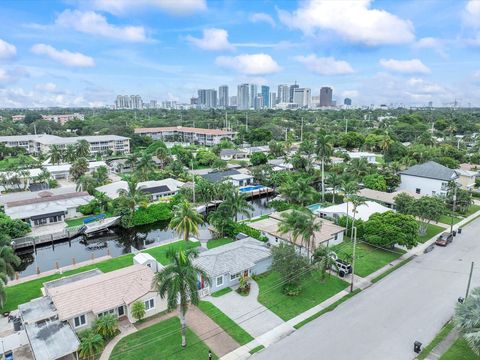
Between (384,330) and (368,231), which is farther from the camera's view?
(368,231)

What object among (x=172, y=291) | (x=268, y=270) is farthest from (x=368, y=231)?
(x=172, y=291)

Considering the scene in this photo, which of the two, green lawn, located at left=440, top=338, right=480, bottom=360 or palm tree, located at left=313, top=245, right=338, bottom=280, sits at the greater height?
palm tree, located at left=313, top=245, right=338, bottom=280

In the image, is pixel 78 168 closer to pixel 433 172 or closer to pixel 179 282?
pixel 179 282

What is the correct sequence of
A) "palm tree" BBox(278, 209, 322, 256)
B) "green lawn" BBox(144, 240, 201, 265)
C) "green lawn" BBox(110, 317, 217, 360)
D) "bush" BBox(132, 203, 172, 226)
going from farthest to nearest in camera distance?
1. "bush" BBox(132, 203, 172, 226)
2. "green lawn" BBox(144, 240, 201, 265)
3. "palm tree" BBox(278, 209, 322, 256)
4. "green lawn" BBox(110, 317, 217, 360)

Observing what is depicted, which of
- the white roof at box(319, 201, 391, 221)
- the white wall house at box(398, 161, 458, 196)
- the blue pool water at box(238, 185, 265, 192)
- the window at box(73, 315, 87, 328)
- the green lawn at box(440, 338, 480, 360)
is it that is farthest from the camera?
the blue pool water at box(238, 185, 265, 192)

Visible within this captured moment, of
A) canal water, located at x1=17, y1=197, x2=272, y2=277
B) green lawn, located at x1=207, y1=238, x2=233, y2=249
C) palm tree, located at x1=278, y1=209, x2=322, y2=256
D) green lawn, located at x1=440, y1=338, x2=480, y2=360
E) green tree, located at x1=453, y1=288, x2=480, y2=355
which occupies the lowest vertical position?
canal water, located at x1=17, y1=197, x2=272, y2=277

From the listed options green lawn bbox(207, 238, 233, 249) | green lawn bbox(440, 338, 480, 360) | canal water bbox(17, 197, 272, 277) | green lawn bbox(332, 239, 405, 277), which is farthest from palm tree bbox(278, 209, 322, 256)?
canal water bbox(17, 197, 272, 277)

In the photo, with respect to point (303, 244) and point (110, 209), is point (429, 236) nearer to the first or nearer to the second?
point (303, 244)

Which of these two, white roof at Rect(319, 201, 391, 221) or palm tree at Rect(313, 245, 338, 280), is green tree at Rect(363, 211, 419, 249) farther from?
palm tree at Rect(313, 245, 338, 280)
